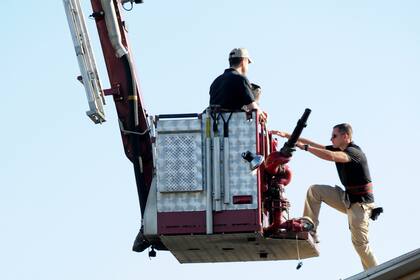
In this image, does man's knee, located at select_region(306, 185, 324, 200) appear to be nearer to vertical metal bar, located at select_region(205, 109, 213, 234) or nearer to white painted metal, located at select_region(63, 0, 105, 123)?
vertical metal bar, located at select_region(205, 109, 213, 234)

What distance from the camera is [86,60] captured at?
18.9m

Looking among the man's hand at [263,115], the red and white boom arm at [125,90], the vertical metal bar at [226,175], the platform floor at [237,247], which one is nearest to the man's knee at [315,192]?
the platform floor at [237,247]

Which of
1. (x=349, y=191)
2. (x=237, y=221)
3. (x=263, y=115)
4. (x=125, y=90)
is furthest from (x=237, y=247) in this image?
(x=125, y=90)

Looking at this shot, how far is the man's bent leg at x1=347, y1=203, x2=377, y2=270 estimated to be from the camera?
1791cm

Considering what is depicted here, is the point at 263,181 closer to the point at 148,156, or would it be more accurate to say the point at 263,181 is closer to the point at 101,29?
the point at 148,156

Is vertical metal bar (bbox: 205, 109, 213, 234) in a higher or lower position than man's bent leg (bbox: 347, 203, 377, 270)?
higher

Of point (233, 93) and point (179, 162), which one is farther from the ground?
point (233, 93)

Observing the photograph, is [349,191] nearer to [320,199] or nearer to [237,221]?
[320,199]

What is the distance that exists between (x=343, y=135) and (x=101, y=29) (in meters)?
3.66

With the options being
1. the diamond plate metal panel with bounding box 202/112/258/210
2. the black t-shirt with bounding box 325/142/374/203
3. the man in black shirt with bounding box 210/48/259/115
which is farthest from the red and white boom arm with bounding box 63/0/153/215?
the black t-shirt with bounding box 325/142/374/203

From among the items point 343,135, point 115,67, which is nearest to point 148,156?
point 115,67

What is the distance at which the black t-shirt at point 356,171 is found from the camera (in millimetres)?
18109

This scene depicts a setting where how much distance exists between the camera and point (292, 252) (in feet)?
61.6

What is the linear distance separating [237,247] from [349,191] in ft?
5.21
